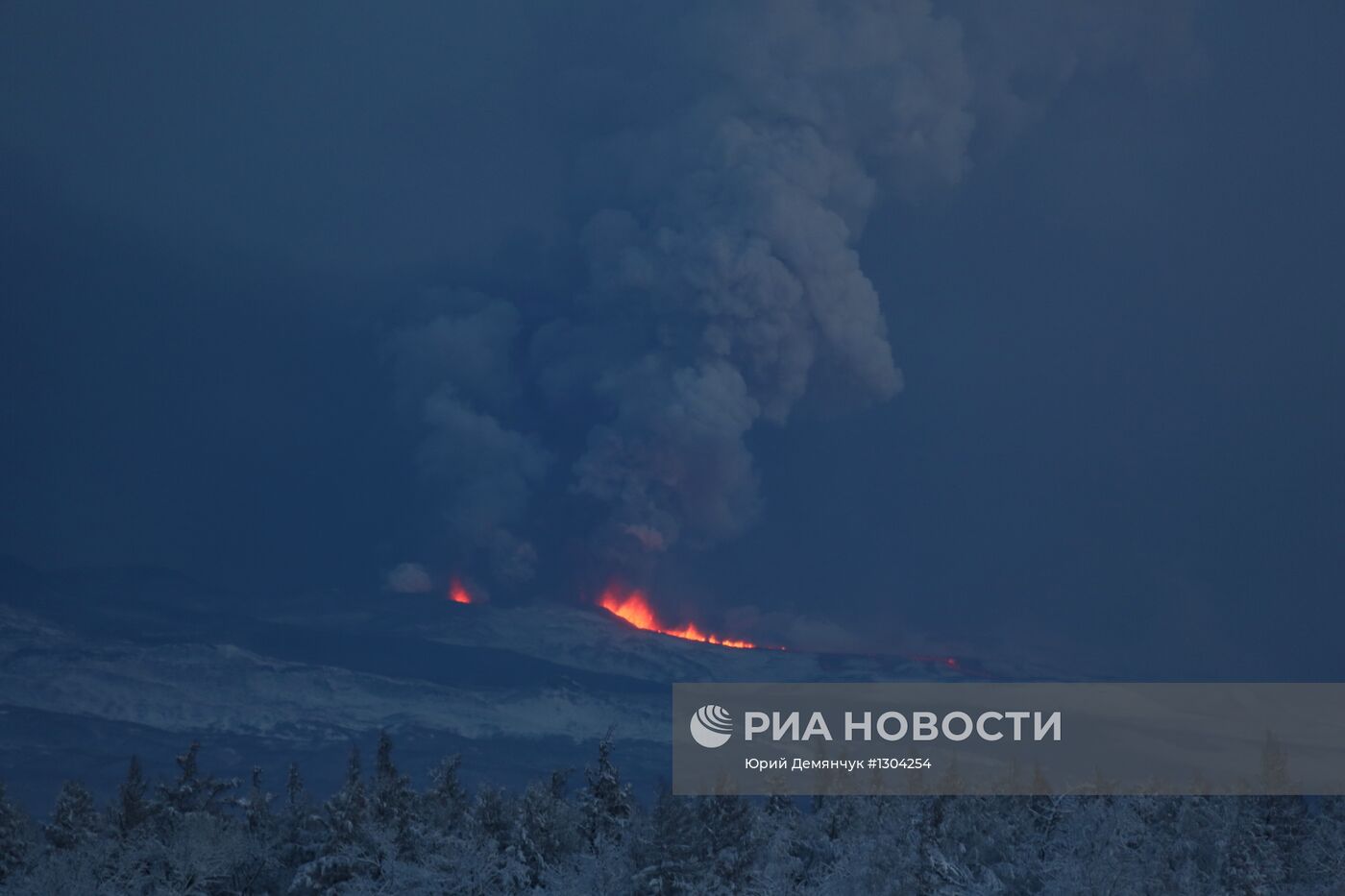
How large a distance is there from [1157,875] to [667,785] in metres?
10.1

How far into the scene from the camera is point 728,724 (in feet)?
A: 94.1

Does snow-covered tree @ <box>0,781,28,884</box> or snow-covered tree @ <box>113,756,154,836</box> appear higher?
snow-covered tree @ <box>113,756,154,836</box>

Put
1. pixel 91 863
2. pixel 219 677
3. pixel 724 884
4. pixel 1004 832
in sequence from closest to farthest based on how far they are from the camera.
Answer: pixel 724 884
pixel 91 863
pixel 1004 832
pixel 219 677

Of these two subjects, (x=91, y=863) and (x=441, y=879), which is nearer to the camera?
(x=441, y=879)

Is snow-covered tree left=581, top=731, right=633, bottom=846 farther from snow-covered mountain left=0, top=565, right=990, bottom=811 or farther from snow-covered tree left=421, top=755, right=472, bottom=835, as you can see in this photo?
snow-covered mountain left=0, top=565, right=990, bottom=811

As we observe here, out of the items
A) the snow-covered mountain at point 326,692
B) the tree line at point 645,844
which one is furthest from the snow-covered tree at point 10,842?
the snow-covered mountain at point 326,692

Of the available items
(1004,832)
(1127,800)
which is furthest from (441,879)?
(1127,800)

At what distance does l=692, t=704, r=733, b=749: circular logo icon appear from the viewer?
27594 mm

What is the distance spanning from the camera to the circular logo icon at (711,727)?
27594mm

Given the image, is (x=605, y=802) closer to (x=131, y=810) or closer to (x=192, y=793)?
(x=192, y=793)

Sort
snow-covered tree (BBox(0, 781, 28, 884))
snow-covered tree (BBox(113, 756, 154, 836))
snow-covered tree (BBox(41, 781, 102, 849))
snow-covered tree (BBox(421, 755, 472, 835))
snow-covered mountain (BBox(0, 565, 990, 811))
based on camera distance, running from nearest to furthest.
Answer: snow-covered tree (BBox(0, 781, 28, 884)) → snow-covered tree (BBox(41, 781, 102, 849)) → snow-covered tree (BBox(421, 755, 472, 835)) → snow-covered tree (BBox(113, 756, 154, 836)) → snow-covered mountain (BBox(0, 565, 990, 811))

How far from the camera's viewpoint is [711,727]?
2797 cm

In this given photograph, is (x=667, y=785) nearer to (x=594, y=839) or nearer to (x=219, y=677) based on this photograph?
(x=594, y=839)

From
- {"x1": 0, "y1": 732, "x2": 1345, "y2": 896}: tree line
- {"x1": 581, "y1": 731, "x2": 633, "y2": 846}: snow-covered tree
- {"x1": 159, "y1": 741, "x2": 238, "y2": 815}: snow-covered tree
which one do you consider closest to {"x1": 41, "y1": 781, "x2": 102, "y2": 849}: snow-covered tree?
{"x1": 0, "y1": 732, "x2": 1345, "y2": 896}: tree line
